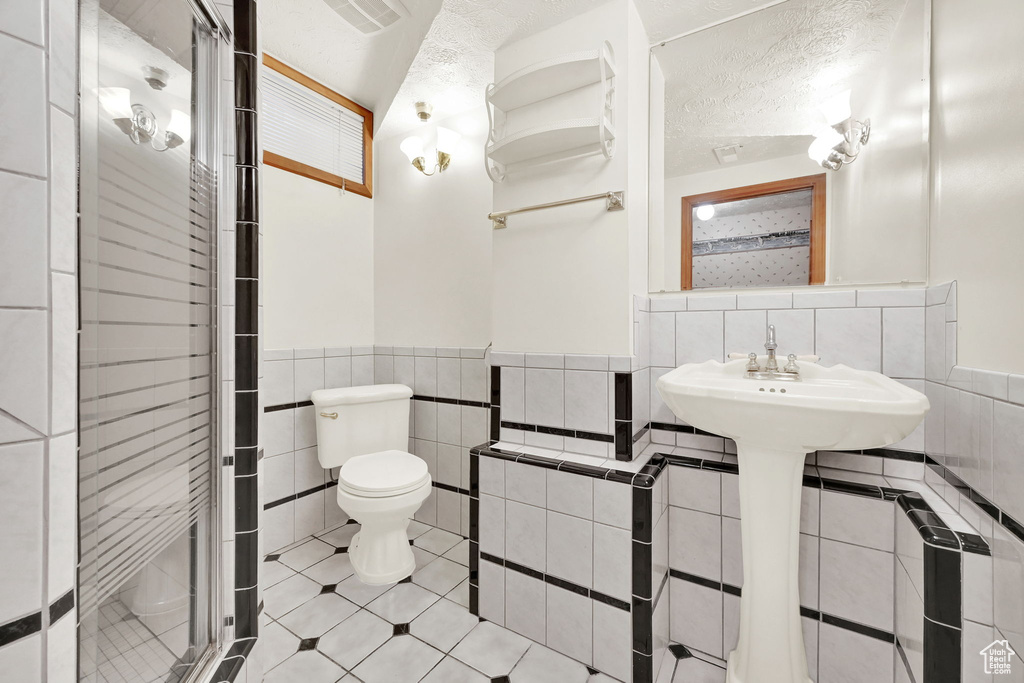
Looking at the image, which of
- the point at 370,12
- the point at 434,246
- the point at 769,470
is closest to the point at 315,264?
the point at 434,246

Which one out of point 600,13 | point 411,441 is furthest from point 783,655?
point 600,13

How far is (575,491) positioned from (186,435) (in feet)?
3.58

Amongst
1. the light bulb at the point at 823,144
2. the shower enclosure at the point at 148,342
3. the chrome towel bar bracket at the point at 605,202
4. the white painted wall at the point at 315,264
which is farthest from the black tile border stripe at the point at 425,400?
the light bulb at the point at 823,144

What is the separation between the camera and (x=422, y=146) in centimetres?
227

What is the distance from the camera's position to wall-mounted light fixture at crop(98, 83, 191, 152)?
0.72 m

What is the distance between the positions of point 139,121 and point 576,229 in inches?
47.3

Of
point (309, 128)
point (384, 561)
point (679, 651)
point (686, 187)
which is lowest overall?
point (679, 651)

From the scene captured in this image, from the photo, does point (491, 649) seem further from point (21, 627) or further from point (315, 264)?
point (315, 264)

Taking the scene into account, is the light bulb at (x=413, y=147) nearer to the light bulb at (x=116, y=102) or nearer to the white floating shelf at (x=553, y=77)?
the white floating shelf at (x=553, y=77)

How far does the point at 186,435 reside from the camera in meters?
0.95

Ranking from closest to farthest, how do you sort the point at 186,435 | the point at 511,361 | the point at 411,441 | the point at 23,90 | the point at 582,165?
1. the point at 23,90
2. the point at 186,435
3. the point at 582,165
4. the point at 511,361
5. the point at 411,441

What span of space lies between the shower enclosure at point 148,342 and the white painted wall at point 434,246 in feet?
4.08

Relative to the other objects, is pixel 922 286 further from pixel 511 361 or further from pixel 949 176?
pixel 511 361

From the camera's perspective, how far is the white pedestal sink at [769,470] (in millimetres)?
965
